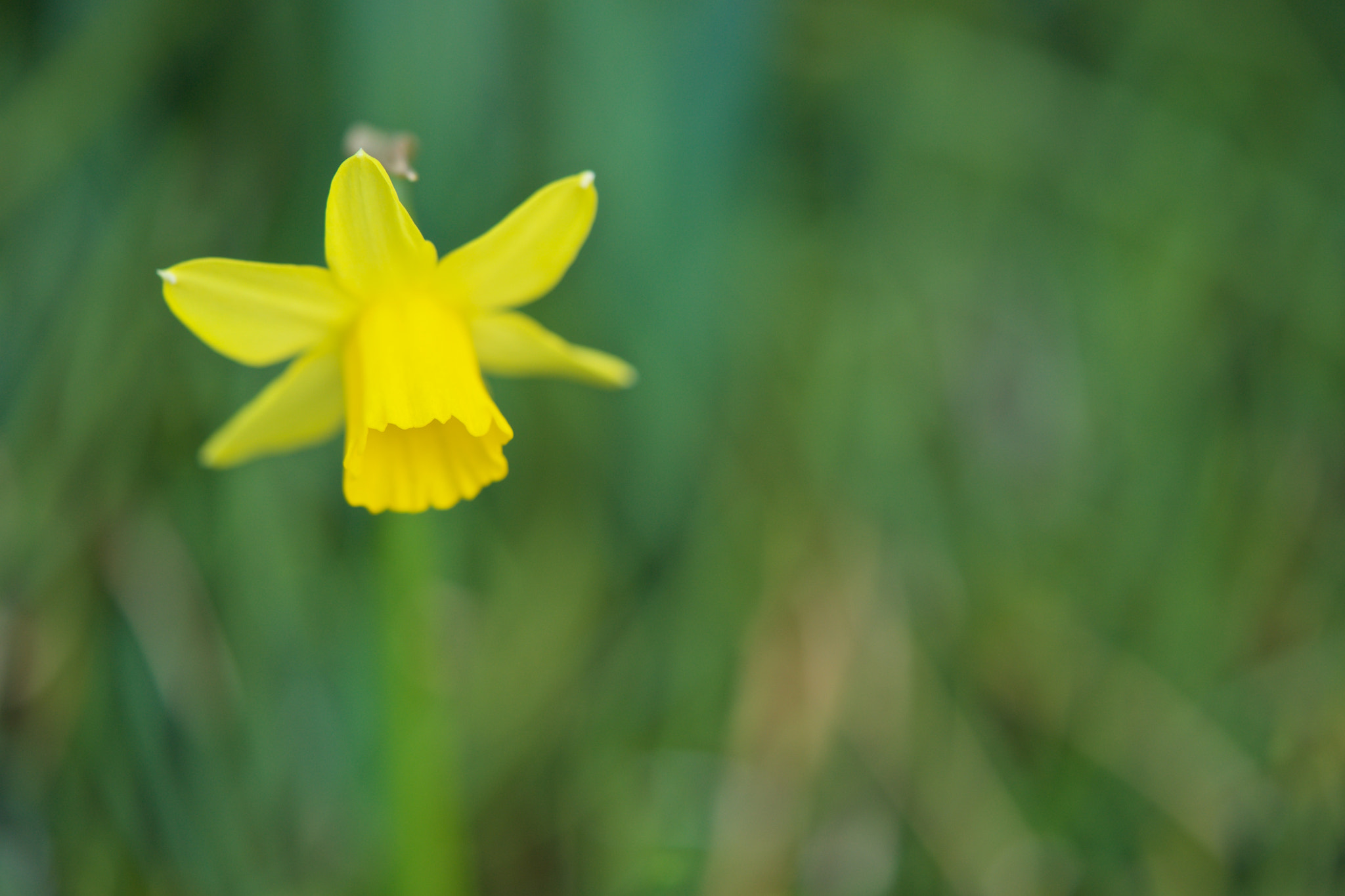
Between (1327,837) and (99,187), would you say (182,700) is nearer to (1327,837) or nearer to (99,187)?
(99,187)

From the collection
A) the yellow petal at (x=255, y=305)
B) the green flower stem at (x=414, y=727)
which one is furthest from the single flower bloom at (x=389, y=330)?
the green flower stem at (x=414, y=727)

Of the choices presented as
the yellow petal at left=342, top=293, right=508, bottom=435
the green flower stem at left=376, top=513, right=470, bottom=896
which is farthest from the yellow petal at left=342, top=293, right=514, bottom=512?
the green flower stem at left=376, top=513, right=470, bottom=896

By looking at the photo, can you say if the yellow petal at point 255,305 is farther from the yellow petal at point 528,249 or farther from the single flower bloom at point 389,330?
the yellow petal at point 528,249

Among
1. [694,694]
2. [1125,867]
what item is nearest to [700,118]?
[694,694]

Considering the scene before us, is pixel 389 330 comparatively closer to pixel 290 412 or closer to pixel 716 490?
pixel 290 412

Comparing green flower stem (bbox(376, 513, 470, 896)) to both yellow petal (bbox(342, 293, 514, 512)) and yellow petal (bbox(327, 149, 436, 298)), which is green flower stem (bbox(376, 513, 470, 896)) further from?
yellow petal (bbox(327, 149, 436, 298))

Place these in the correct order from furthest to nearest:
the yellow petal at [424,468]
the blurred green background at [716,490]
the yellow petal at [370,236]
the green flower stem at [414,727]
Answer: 1. the blurred green background at [716,490]
2. the green flower stem at [414,727]
3. the yellow petal at [424,468]
4. the yellow petal at [370,236]

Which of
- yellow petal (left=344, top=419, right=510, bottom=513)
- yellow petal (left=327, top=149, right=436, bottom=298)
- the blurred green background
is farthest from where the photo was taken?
the blurred green background

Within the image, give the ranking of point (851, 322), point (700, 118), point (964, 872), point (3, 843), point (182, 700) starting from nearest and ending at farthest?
point (3, 843) < point (182, 700) < point (964, 872) < point (700, 118) < point (851, 322)

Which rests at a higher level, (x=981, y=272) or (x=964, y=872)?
(x=981, y=272)
